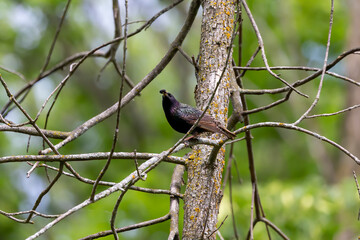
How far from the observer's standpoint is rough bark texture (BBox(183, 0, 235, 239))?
3.16 meters

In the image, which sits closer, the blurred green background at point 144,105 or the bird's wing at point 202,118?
the bird's wing at point 202,118

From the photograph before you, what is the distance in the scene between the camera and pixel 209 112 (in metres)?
3.43

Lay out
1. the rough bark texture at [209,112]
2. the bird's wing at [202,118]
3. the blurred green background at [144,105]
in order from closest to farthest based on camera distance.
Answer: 1. the rough bark texture at [209,112]
2. the bird's wing at [202,118]
3. the blurred green background at [144,105]

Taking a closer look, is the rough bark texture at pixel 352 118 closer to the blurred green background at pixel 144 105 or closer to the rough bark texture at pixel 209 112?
the blurred green background at pixel 144 105

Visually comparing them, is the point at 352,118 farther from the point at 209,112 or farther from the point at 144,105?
the point at 209,112

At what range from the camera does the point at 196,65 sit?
140 inches

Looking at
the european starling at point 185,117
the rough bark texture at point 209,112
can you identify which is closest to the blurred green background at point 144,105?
the european starling at point 185,117

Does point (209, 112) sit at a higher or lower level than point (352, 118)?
lower

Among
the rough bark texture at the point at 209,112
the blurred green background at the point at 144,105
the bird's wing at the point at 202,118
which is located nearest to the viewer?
the rough bark texture at the point at 209,112

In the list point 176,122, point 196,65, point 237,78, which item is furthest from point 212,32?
point 176,122

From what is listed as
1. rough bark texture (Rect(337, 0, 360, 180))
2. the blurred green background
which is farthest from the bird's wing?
rough bark texture (Rect(337, 0, 360, 180))

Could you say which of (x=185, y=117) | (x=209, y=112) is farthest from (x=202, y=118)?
(x=185, y=117)

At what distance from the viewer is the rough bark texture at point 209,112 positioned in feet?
10.4

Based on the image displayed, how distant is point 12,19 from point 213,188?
38.3 feet
